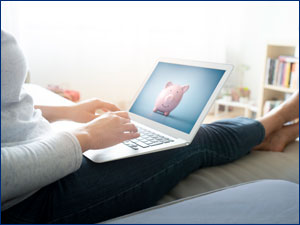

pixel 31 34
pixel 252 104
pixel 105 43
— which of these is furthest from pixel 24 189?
pixel 252 104

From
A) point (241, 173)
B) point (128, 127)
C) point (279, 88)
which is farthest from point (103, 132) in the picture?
point (279, 88)

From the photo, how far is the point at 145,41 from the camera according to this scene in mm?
3131

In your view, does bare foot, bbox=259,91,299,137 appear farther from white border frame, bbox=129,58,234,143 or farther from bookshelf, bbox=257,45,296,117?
bookshelf, bbox=257,45,296,117

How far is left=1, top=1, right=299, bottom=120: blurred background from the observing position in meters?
2.67

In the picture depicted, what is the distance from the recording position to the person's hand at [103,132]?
0.70 meters

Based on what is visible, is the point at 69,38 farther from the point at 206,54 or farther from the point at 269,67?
A: the point at 269,67

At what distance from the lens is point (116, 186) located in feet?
2.54

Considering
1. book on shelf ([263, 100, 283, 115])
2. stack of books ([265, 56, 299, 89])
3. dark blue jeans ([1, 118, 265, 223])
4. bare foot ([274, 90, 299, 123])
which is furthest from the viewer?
book on shelf ([263, 100, 283, 115])

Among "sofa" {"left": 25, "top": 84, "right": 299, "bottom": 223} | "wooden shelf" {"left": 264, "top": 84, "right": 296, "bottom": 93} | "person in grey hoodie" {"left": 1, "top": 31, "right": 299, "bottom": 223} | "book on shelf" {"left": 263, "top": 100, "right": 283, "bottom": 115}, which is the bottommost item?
"book on shelf" {"left": 263, "top": 100, "right": 283, "bottom": 115}

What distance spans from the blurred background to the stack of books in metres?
0.01

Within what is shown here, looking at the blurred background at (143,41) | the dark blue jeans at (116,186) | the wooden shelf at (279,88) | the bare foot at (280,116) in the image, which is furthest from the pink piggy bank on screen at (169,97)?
the wooden shelf at (279,88)

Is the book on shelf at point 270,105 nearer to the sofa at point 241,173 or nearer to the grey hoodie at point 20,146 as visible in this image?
the sofa at point 241,173

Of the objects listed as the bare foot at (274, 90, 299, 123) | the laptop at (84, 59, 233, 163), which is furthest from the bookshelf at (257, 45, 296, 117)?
the laptop at (84, 59, 233, 163)

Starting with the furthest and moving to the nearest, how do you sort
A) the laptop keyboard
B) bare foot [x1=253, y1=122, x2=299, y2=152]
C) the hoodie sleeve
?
bare foot [x1=253, y1=122, x2=299, y2=152]
the laptop keyboard
the hoodie sleeve
